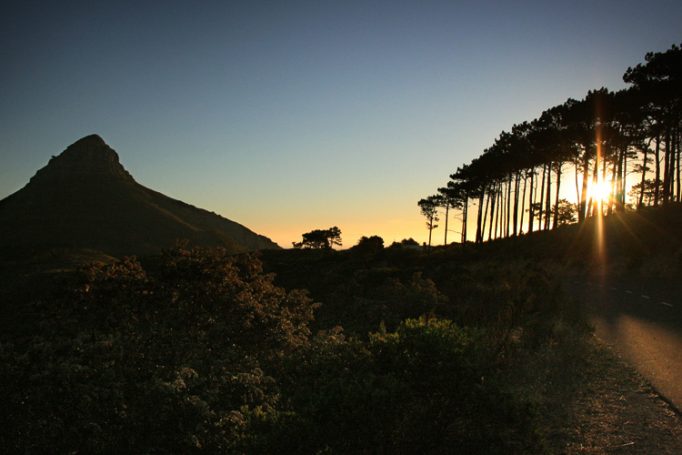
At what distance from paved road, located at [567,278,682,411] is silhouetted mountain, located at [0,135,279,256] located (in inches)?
2025

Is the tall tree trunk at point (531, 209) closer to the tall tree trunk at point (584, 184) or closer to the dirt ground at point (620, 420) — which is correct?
the tall tree trunk at point (584, 184)

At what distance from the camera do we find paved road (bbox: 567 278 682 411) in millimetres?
9062

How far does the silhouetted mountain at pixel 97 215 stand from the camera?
3479 inches

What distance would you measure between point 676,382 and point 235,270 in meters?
8.61

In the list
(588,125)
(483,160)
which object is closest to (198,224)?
(483,160)

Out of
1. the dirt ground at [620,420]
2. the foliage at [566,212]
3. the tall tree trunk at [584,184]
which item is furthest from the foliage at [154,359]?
the foliage at [566,212]

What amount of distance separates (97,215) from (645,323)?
4255 inches

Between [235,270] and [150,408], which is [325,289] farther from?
→ [150,408]

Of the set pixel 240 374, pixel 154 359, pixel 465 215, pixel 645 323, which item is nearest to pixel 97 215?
pixel 465 215

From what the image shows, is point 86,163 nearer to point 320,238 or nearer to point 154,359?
point 320,238

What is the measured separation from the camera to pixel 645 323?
47.1 feet

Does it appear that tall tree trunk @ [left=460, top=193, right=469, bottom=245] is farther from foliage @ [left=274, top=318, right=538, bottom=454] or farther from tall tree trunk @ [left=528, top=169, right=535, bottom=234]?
foliage @ [left=274, top=318, right=538, bottom=454]

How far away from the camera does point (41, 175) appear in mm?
136375

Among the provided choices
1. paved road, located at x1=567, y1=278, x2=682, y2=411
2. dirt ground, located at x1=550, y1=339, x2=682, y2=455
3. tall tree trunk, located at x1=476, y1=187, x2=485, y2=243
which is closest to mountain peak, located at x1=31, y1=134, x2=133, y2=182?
tall tree trunk, located at x1=476, y1=187, x2=485, y2=243
